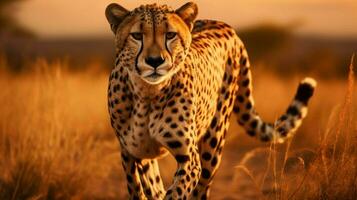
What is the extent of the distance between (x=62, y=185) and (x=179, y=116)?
1.56 meters

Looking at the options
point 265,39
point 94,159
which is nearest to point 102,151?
point 94,159

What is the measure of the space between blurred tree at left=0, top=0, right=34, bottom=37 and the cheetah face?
51.3ft

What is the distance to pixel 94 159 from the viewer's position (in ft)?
16.4

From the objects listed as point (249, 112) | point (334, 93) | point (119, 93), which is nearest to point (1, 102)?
point (249, 112)

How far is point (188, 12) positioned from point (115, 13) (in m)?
0.33

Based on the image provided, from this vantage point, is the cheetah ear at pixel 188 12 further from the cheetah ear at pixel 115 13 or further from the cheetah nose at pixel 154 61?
the cheetah nose at pixel 154 61

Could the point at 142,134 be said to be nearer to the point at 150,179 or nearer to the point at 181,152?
the point at 181,152

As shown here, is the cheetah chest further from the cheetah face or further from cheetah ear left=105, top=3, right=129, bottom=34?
cheetah ear left=105, top=3, right=129, bottom=34

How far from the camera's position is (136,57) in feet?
10.7

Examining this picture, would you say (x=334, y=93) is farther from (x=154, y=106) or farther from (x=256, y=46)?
(x=256, y=46)

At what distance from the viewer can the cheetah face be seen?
126 inches

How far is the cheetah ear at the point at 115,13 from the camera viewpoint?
342cm

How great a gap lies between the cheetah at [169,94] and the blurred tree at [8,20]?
15.0 metres

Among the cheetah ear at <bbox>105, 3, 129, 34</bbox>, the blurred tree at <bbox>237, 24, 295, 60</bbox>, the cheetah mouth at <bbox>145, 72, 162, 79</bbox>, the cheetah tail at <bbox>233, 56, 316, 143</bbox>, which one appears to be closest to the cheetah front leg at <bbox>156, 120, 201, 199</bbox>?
the cheetah mouth at <bbox>145, 72, 162, 79</bbox>
